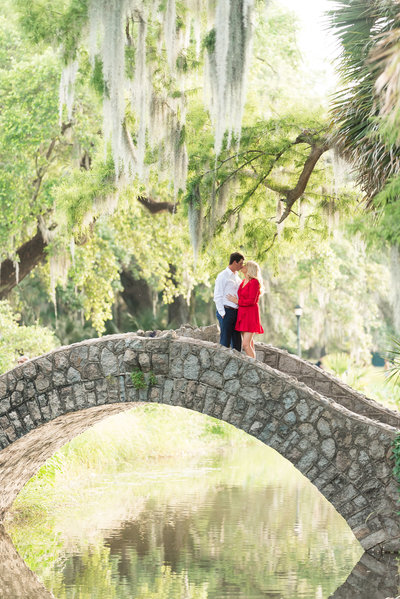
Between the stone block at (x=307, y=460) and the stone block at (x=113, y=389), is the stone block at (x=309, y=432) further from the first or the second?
the stone block at (x=113, y=389)

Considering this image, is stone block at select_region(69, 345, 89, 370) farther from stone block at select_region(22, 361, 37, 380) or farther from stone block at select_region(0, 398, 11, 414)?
stone block at select_region(0, 398, 11, 414)

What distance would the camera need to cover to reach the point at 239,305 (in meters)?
11.2

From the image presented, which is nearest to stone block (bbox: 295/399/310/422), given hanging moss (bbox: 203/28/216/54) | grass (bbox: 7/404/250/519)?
hanging moss (bbox: 203/28/216/54)

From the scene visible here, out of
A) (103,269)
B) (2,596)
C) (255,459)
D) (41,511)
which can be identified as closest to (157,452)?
(255,459)

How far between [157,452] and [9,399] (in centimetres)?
774

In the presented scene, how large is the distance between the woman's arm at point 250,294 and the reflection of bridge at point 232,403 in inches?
30.7

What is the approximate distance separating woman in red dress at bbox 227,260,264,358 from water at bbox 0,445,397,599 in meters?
2.28

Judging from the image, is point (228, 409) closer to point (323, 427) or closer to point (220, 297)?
point (323, 427)

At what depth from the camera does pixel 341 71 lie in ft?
36.7

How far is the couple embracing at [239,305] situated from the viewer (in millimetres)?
11141

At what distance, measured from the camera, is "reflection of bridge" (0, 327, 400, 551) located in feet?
33.1

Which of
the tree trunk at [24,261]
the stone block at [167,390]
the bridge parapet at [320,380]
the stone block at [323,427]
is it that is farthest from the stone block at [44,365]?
the tree trunk at [24,261]

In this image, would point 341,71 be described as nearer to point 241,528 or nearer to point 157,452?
point 241,528

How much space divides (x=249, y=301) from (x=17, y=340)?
6.70 meters
